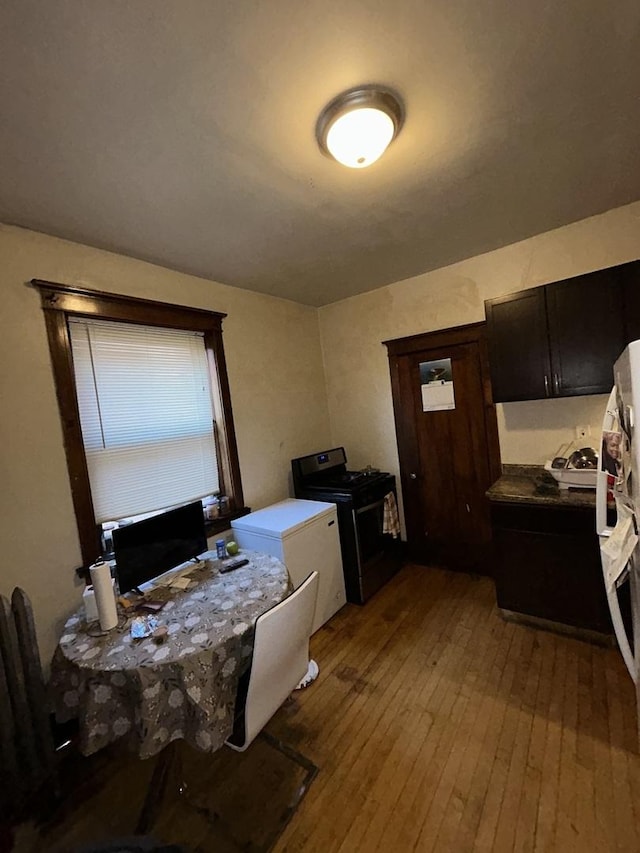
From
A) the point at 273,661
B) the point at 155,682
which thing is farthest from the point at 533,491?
the point at 155,682

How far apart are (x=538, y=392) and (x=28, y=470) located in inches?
121

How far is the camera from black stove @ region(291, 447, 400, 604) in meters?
2.82

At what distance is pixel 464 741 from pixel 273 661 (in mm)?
1098

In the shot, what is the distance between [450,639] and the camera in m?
2.39

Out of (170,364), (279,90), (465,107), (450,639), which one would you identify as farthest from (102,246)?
(450,639)

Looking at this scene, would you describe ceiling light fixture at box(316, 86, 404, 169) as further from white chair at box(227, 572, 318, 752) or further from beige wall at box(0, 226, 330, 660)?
white chair at box(227, 572, 318, 752)

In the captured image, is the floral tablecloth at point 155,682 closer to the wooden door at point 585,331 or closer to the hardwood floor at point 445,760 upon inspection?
the hardwood floor at point 445,760

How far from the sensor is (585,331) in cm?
224

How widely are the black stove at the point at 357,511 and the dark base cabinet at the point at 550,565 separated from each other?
3.12ft

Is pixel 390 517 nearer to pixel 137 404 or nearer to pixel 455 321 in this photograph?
pixel 455 321

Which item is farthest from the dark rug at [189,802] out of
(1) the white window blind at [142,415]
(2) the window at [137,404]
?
(1) the white window blind at [142,415]

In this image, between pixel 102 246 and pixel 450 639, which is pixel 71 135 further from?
pixel 450 639

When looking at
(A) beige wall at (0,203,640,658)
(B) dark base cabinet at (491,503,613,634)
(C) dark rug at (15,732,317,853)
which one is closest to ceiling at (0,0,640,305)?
(A) beige wall at (0,203,640,658)

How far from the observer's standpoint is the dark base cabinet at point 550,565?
2.11 meters
